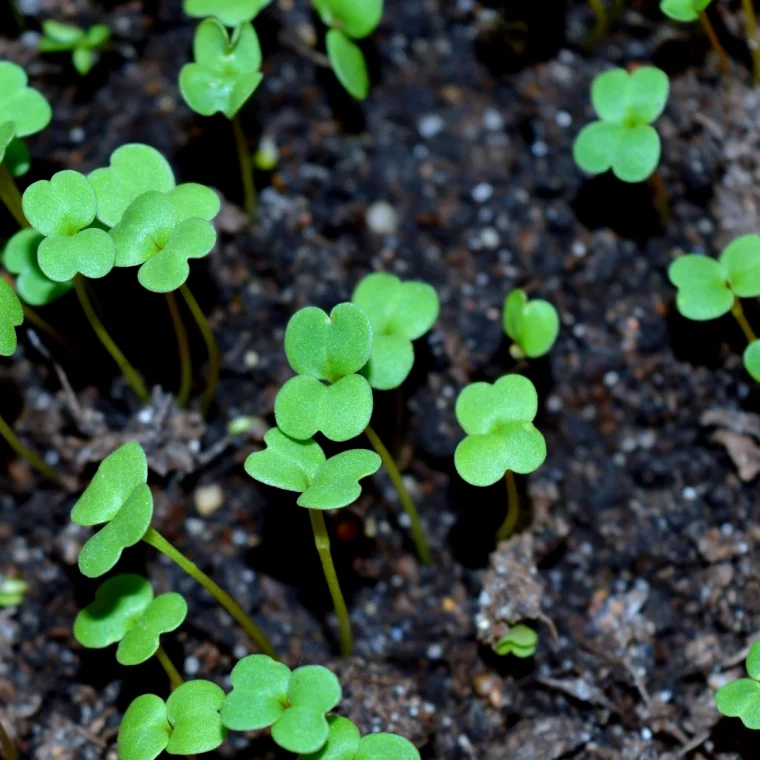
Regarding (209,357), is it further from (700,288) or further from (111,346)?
(700,288)

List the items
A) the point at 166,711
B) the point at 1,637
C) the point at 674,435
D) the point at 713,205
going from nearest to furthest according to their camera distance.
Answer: the point at 166,711
the point at 1,637
the point at 674,435
the point at 713,205

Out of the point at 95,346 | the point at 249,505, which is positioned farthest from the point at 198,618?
the point at 95,346

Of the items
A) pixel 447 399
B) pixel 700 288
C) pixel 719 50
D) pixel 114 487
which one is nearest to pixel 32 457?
pixel 114 487

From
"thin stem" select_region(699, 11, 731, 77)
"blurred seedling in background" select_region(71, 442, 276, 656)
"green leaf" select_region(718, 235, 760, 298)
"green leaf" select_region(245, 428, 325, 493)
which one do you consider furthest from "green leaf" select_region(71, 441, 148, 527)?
"thin stem" select_region(699, 11, 731, 77)

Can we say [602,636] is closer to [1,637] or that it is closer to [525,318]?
[525,318]

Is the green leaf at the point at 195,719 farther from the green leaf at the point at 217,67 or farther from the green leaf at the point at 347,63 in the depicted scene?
the green leaf at the point at 347,63

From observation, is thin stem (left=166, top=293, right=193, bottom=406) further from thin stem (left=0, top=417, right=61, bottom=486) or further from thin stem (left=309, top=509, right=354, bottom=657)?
thin stem (left=309, top=509, right=354, bottom=657)
